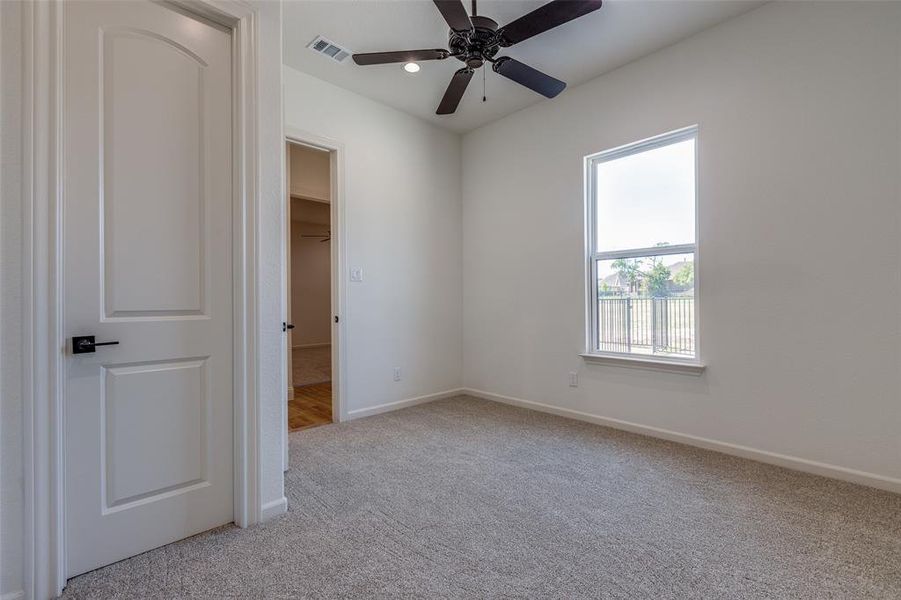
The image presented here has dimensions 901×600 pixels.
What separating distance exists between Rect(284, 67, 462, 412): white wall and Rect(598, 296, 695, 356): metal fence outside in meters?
1.68

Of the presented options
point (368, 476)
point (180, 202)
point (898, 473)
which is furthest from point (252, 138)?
point (898, 473)

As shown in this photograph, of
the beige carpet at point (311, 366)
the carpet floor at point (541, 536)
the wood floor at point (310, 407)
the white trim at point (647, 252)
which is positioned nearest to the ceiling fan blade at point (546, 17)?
the white trim at point (647, 252)

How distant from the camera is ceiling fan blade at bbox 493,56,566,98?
8.08 ft

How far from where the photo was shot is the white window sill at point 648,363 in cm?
291

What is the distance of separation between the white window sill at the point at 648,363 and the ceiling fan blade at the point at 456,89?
2280mm

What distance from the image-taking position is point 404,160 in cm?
408

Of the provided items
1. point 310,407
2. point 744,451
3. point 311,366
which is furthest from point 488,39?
point 311,366

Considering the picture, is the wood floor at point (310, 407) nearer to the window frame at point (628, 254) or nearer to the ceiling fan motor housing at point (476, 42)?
the window frame at point (628, 254)

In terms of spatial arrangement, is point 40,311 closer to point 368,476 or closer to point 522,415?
point 368,476

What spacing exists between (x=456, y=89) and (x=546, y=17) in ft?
2.65

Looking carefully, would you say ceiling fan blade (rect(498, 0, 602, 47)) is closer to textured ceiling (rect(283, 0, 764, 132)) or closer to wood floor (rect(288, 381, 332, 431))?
textured ceiling (rect(283, 0, 764, 132))

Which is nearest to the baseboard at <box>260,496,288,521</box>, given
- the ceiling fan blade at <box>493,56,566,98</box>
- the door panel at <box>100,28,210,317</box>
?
the door panel at <box>100,28,210,317</box>

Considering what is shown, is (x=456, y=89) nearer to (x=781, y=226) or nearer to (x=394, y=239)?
(x=394, y=239)

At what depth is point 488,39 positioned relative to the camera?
2.27 m
